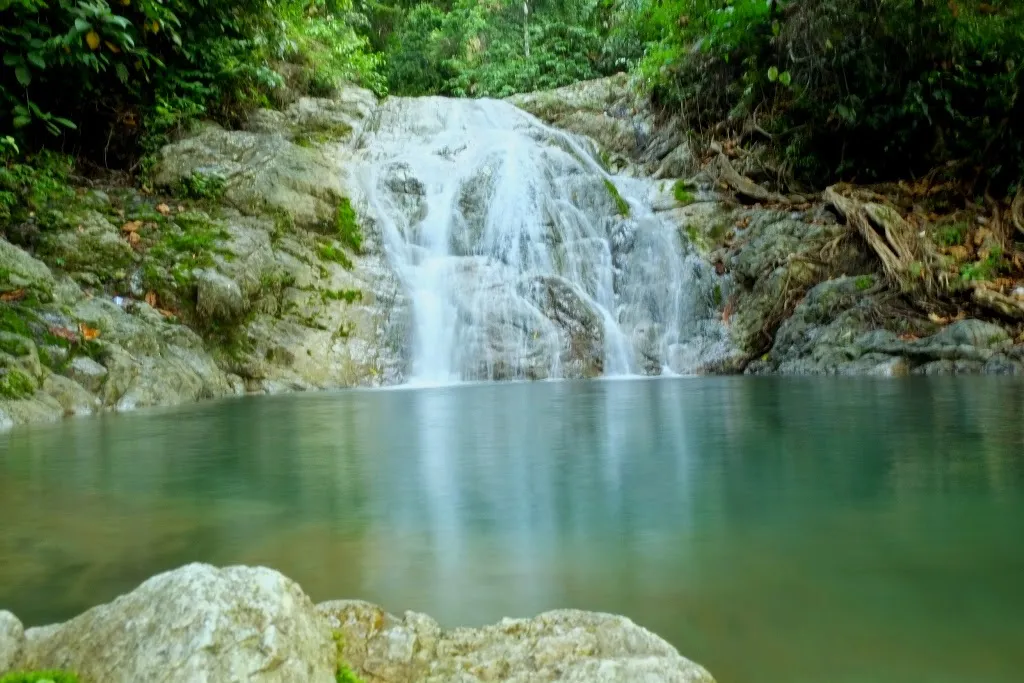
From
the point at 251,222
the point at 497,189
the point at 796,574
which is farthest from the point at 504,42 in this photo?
the point at 796,574

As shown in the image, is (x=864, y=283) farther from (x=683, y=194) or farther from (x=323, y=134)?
(x=323, y=134)

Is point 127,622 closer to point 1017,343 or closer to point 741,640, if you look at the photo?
point 741,640

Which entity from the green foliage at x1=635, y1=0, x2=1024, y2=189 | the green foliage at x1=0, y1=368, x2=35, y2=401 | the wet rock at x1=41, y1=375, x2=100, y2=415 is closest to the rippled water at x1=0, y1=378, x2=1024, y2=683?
the green foliage at x1=0, y1=368, x2=35, y2=401

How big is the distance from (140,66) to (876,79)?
30.3 feet

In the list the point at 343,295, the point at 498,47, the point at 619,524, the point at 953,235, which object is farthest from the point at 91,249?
the point at 498,47

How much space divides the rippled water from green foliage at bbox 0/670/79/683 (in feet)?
2.11

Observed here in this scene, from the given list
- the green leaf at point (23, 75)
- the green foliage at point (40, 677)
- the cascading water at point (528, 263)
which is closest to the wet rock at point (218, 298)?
the cascading water at point (528, 263)

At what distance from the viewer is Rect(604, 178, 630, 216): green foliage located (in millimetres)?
11102

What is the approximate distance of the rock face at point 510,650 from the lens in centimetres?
111

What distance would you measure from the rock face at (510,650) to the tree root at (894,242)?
822 centimetres

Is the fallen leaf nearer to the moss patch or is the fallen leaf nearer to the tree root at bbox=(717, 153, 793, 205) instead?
the moss patch

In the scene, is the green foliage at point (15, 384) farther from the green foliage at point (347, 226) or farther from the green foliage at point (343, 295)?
the green foliage at point (347, 226)

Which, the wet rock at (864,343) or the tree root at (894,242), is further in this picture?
the tree root at (894,242)

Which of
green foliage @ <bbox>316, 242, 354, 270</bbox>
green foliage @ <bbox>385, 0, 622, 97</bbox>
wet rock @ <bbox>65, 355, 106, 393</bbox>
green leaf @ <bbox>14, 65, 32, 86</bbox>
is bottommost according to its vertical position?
wet rock @ <bbox>65, 355, 106, 393</bbox>
